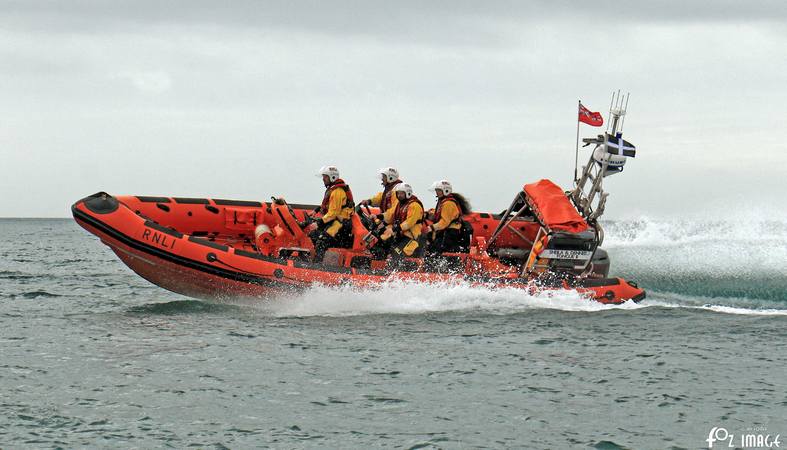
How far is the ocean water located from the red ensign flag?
229cm

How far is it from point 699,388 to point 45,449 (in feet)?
16.3

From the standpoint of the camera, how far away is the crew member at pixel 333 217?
1089 cm

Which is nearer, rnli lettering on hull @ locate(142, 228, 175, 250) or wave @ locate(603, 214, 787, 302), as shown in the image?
rnli lettering on hull @ locate(142, 228, 175, 250)

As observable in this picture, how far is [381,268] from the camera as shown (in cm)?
1078

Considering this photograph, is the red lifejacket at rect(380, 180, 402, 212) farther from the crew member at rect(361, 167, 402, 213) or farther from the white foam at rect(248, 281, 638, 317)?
the white foam at rect(248, 281, 638, 317)

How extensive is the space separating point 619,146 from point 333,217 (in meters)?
3.79

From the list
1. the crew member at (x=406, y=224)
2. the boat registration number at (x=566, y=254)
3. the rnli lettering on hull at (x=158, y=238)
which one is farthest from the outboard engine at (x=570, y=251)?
the rnli lettering on hull at (x=158, y=238)

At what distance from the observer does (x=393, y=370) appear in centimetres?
761

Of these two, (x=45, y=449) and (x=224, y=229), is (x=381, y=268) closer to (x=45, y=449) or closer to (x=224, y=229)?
(x=224, y=229)

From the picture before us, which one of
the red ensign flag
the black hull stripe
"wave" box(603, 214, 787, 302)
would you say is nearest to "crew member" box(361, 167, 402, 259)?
the black hull stripe

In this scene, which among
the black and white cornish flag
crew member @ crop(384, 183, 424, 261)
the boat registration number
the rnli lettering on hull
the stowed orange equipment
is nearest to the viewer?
the rnli lettering on hull

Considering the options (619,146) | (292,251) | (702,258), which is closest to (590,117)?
(619,146)

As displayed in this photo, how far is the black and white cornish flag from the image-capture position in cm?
1129

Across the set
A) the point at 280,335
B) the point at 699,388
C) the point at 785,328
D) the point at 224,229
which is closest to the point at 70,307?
the point at 224,229
